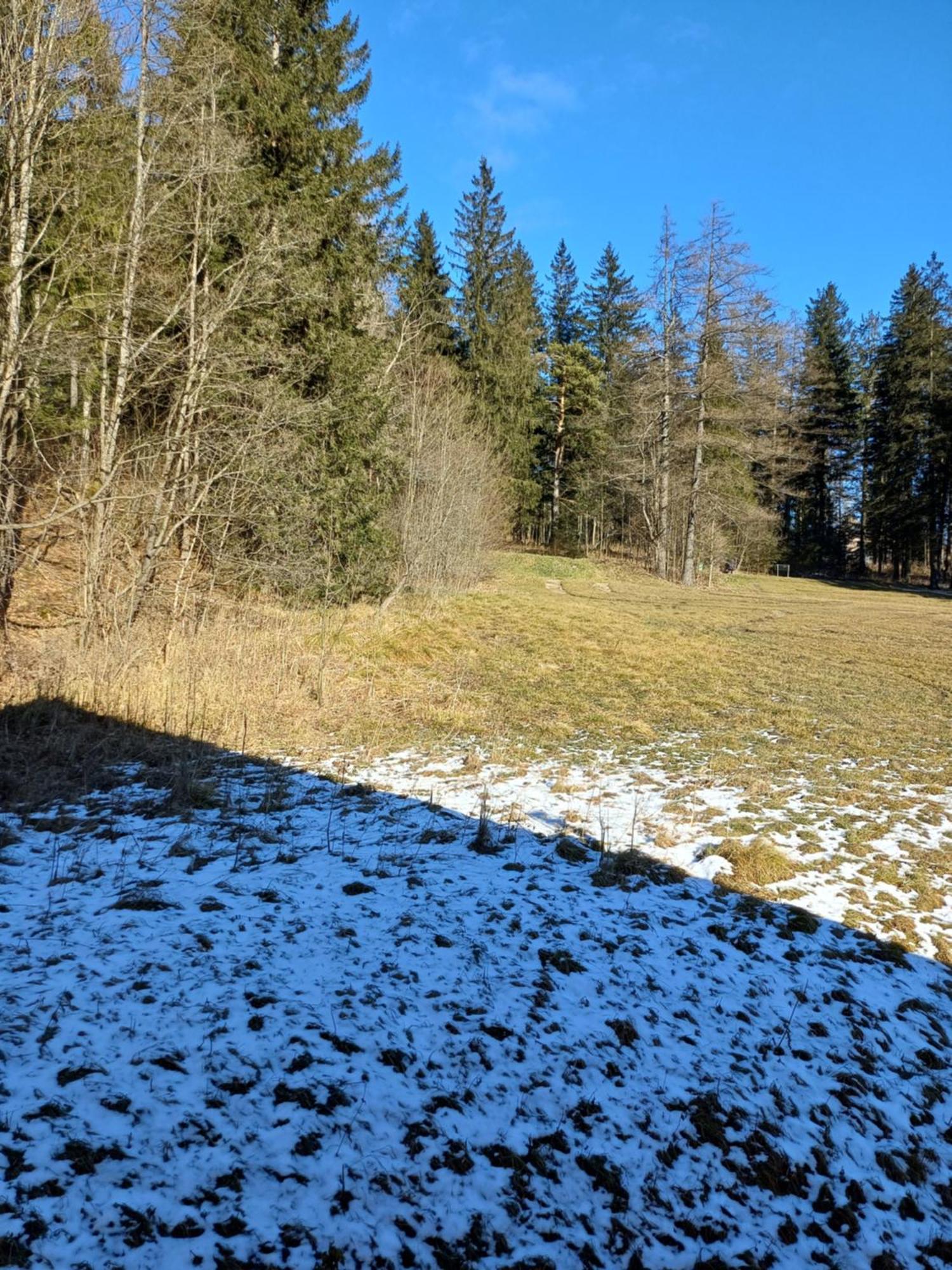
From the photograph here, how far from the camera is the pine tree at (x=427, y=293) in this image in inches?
632

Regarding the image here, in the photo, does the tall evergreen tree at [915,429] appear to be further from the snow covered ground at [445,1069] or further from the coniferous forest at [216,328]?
the snow covered ground at [445,1069]

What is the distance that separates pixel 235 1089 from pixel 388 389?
490 inches

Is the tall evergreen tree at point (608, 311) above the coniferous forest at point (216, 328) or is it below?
above

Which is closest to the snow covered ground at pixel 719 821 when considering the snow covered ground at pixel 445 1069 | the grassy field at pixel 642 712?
the grassy field at pixel 642 712

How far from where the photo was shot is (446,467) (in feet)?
48.7

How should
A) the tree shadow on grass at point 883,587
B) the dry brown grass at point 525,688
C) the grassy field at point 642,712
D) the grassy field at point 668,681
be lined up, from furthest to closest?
the tree shadow on grass at point 883,587 → the grassy field at point 668,681 → the dry brown grass at point 525,688 → the grassy field at point 642,712

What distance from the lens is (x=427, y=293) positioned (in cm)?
1858

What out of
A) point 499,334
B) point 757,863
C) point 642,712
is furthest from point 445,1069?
point 499,334

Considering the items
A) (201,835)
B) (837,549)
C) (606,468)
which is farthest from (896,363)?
(201,835)

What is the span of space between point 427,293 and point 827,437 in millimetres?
29801

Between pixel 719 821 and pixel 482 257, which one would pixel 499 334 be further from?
pixel 719 821

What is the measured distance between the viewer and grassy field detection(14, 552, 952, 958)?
4.44m

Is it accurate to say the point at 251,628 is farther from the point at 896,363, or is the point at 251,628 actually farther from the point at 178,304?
the point at 896,363

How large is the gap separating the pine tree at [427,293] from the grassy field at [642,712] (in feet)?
26.4
